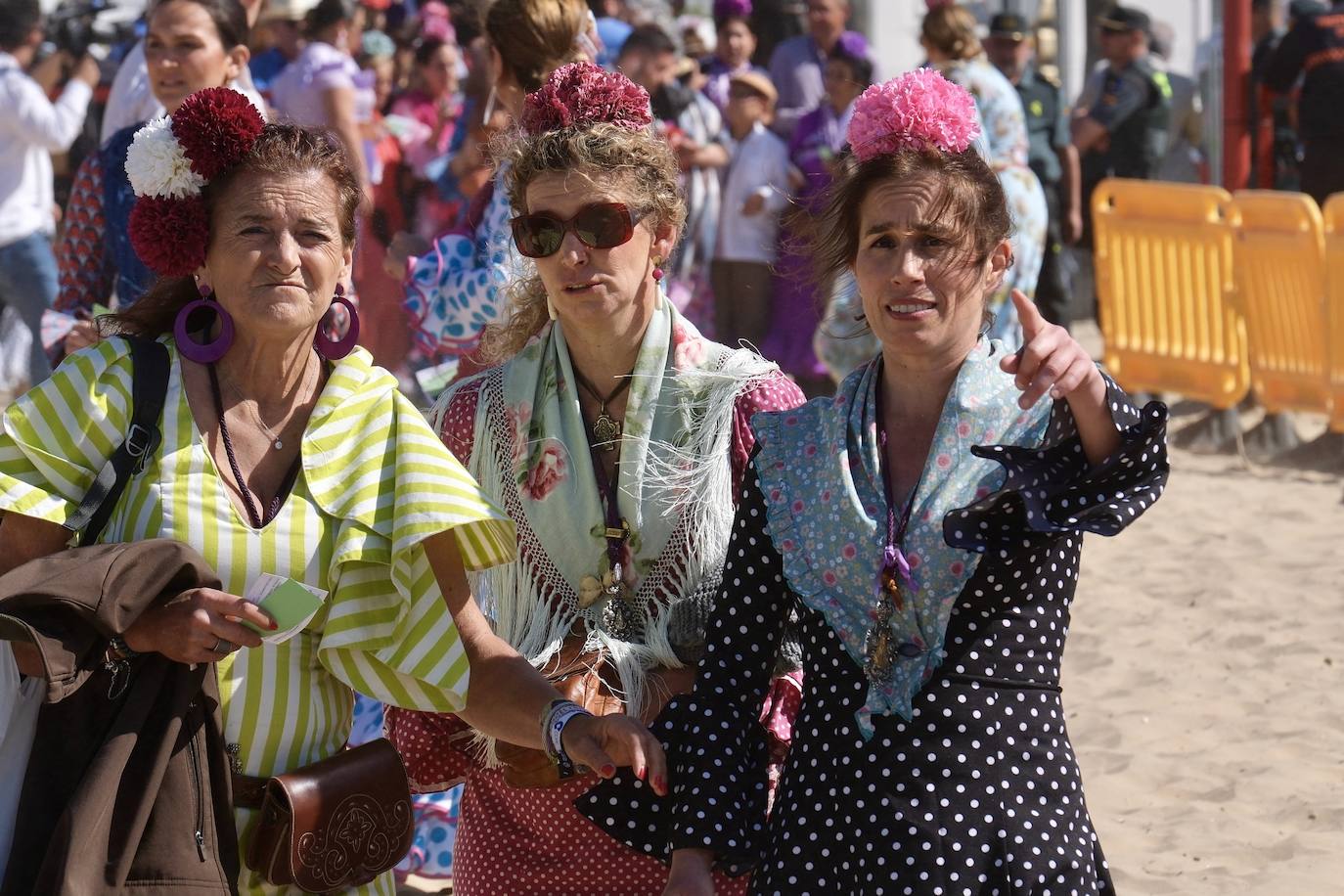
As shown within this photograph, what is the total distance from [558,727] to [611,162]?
41.3 inches

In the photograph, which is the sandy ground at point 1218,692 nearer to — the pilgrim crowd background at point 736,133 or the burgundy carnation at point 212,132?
the pilgrim crowd background at point 736,133

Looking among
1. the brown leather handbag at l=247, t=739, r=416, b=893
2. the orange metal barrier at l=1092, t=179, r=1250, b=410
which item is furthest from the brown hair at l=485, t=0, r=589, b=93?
the orange metal barrier at l=1092, t=179, r=1250, b=410

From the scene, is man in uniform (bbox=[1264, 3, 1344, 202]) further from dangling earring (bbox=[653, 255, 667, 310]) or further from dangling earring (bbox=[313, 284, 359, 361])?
dangling earring (bbox=[313, 284, 359, 361])

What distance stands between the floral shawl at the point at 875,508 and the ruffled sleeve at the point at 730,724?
0.20ft

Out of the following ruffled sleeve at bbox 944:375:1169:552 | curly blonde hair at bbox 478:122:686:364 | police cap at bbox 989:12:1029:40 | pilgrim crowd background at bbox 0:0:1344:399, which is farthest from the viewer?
police cap at bbox 989:12:1029:40

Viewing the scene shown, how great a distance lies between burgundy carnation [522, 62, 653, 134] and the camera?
3.25 meters

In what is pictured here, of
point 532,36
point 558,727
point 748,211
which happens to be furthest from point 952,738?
point 748,211

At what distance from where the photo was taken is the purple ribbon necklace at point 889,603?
2.55m

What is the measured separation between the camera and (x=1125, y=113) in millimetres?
11727

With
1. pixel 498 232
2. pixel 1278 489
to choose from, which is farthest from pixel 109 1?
pixel 498 232

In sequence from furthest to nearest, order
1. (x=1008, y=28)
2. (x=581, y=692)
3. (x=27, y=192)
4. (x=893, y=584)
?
(x=1008, y=28), (x=27, y=192), (x=581, y=692), (x=893, y=584)

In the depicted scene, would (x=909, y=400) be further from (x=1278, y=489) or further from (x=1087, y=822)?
(x=1278, y=489)

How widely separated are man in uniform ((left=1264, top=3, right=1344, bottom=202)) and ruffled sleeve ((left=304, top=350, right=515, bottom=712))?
30.4ft

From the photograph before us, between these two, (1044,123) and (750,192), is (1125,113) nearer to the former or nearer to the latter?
(1044,123)
